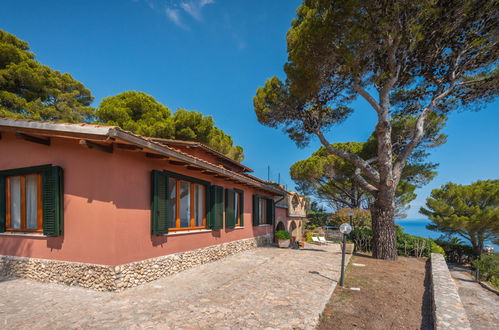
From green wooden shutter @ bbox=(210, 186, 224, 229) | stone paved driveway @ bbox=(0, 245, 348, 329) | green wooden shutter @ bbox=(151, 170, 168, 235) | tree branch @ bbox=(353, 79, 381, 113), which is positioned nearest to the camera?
stone paved driveway @ bbox=(0, 245, 348, 329)

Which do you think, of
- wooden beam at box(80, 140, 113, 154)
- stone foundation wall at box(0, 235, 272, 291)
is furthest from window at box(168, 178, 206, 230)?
wooden beam at box(80, 140, 113, 154)

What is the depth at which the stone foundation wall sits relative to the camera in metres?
4.76

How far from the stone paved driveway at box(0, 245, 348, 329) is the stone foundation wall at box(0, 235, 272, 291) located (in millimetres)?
154

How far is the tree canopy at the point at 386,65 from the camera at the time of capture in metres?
8.30

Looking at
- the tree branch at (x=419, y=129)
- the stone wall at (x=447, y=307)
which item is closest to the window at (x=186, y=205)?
the stone wall at (x=447, y=307)

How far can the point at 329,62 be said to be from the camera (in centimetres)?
922

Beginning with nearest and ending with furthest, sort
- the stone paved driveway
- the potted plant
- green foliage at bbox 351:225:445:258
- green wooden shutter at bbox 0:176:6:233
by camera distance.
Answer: the stone paved driveway → green wooden shutter at bbox 0:176:6:233 → green foliage at bbox 351:225:445:258 → the potted plant

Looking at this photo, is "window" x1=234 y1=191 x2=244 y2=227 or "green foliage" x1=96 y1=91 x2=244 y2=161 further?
"green foliage" x1=96 y1=91 x2=244 y2=161

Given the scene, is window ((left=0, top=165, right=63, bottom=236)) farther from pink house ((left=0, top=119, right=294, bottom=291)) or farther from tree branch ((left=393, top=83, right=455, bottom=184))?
tree branch ((left=393, top=83, right=455, bottom=184))

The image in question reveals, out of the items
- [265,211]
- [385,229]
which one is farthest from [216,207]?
[385,229]

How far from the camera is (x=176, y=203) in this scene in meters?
6.72

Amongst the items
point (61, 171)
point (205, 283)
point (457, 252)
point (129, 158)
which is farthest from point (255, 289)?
point (457, 252)

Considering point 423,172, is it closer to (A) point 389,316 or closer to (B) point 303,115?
(B) point 303,115

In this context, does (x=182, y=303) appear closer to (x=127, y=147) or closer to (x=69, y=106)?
(x=127, y=147)
